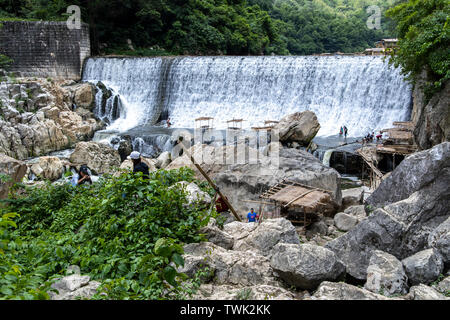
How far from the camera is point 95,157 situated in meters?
14.3

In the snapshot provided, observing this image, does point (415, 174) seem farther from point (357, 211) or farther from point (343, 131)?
point (343, 131)

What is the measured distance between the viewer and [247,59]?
20531mm

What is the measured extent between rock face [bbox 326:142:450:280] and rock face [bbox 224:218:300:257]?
90 cm

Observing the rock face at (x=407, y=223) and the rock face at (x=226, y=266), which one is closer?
the rock face at (x=226, y=266)

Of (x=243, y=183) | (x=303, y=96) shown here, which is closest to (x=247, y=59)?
(x=303, y=96)

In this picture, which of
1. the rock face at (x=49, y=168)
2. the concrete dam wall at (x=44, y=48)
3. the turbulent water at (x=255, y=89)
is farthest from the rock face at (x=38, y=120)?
the concrete dam wall at (x=44, y=48)

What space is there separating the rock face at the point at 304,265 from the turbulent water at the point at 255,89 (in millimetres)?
13803

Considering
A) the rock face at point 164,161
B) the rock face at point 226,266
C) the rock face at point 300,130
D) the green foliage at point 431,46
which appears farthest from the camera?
the rock face at point 300,130

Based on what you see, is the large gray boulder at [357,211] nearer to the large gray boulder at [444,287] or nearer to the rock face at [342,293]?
the large gray boulder at [444,287]

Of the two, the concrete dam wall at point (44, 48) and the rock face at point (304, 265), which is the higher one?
the concrete dam wall at point (44, 48)

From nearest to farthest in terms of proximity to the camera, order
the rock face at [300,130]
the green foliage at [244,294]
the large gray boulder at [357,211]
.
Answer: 1. the green foliage at [244,294]
2. the large gray boulder at [357,211]
3. the rock face at [300,130]

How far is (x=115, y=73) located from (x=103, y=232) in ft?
67.1

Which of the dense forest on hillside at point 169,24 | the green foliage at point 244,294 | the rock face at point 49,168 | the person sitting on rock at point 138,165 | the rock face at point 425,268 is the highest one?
the dense forest on hillside at point 169,24

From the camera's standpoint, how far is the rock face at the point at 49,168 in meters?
12.9
